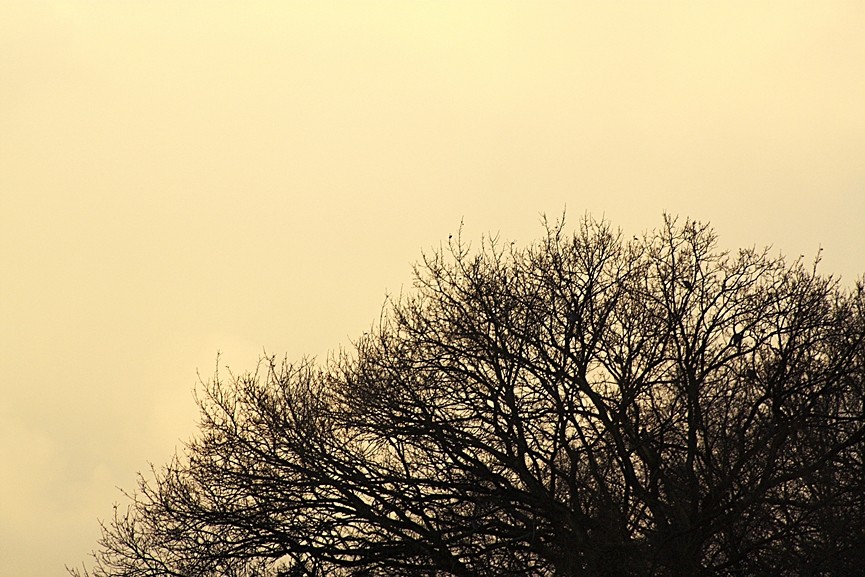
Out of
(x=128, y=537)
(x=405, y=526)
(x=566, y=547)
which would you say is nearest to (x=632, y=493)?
(x=566, y=547)

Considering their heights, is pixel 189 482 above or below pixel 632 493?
above

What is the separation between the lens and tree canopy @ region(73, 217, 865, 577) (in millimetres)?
17031

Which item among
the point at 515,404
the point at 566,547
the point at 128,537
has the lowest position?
the point at 566,547

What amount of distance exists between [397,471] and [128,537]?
16.5 ft

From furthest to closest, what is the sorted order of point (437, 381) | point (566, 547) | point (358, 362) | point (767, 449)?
point (358, 362), point (437, 381), point (767, 449), point (566, 547)

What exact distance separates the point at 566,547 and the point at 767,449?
3707 millimetres

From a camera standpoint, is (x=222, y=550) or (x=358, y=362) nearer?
(x=222, y=550)

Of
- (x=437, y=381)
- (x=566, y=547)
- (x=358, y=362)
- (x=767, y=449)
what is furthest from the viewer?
(x=358, y=362)

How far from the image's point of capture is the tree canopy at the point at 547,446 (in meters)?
17.0

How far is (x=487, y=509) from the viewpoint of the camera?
17.8m

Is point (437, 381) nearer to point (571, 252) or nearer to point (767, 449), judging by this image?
point (571, 252)

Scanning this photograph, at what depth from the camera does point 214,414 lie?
2009 centimetres

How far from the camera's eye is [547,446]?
18.6m

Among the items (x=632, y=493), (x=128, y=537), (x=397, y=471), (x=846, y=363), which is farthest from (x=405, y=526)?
(x=846, y=363)
